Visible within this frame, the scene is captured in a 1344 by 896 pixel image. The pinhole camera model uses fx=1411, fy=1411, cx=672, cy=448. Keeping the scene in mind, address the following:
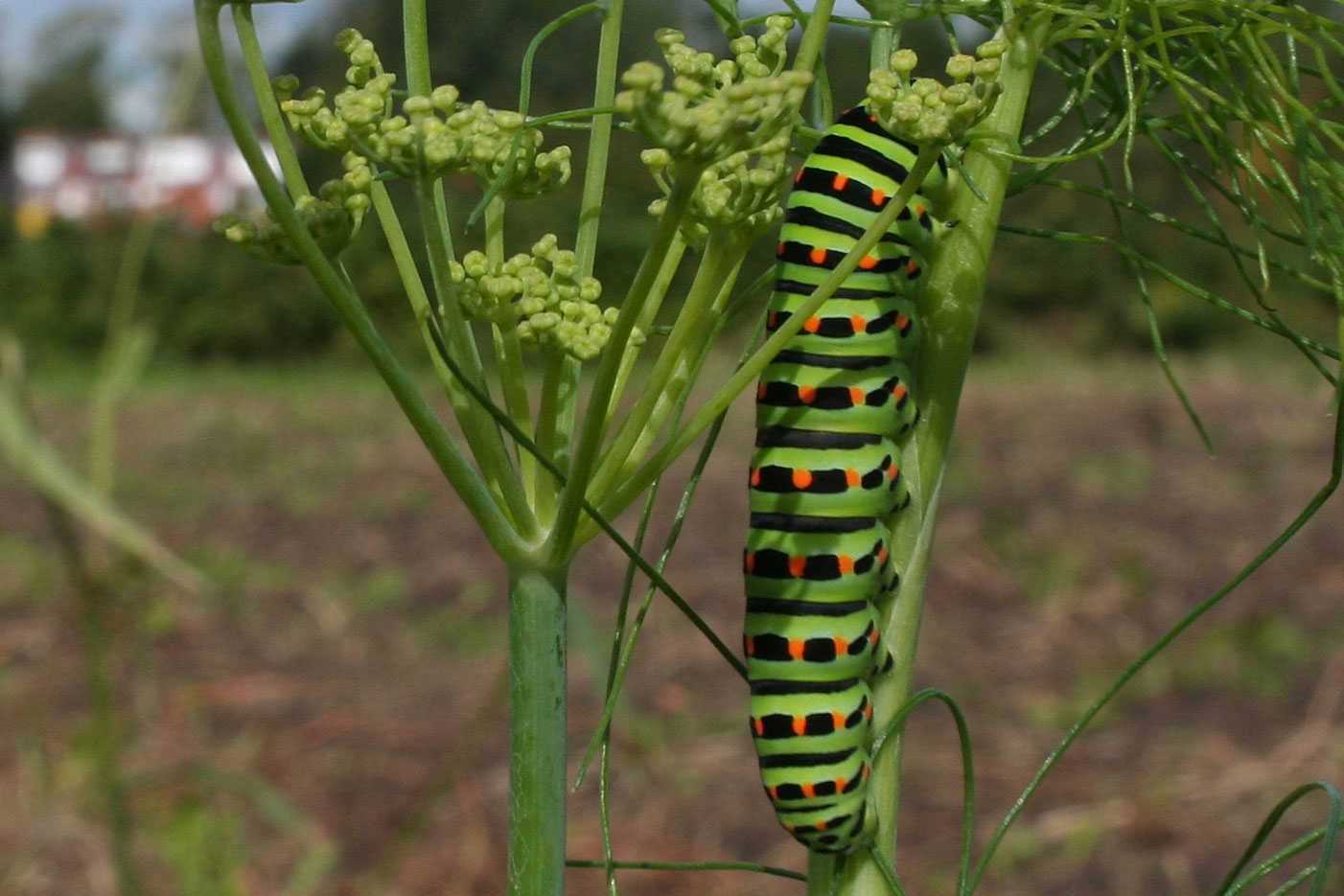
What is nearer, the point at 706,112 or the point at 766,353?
the point at 706,112

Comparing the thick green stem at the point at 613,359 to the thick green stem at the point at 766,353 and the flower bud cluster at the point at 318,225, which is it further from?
the flower bud cluster at the point at 318,225

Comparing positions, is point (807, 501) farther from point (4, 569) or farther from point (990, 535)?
point (4, 569)

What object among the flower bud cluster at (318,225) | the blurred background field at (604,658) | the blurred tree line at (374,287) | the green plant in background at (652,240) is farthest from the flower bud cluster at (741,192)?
the blurred tree line at (374,287)

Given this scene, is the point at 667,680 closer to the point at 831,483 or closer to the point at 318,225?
the point at 831,483

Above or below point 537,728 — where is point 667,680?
below

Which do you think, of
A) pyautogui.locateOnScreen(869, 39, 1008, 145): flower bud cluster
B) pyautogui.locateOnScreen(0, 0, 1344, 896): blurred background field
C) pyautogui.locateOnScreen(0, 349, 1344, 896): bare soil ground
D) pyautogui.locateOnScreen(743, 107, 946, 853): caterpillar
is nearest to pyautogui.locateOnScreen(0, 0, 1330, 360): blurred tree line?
pyautogui.locateOnScreen(0, 0, 1344, 896): blurred background field

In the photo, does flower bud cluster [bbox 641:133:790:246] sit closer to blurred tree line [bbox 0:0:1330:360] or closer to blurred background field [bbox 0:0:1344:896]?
blurred background field [bbox 0:0:1344:896]

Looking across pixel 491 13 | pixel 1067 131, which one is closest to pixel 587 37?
pixel 491 13

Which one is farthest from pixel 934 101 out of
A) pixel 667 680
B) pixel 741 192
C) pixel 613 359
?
pixel 667 680
